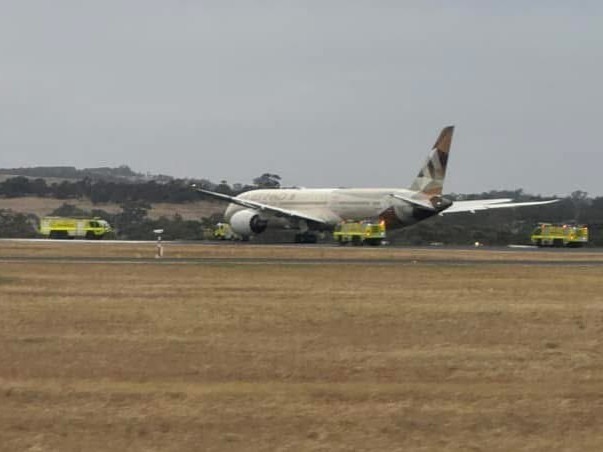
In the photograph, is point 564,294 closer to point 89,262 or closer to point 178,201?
point 89,262

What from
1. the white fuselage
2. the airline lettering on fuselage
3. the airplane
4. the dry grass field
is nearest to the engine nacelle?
the airplane

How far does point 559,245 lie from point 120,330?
54.5m

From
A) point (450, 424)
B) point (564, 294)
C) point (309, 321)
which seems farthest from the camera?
point (564, 294)

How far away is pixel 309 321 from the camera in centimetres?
2019

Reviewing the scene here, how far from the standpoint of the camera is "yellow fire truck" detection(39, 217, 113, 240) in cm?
8338

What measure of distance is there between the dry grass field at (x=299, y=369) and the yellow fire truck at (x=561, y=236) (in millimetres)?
42396

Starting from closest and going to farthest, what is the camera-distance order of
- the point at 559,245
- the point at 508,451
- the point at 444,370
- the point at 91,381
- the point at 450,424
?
1. the point at 508,451
2. the point at 450,424
3. the point at 91,381
4. the point at 444,370
5. the point at 559,245

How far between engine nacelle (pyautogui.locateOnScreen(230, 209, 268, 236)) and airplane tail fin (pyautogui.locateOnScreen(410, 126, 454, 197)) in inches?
410

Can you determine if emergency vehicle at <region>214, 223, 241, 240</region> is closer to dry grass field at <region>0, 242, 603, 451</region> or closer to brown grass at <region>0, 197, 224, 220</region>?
dry grass field at <region>0, 242, 603, 451</region>

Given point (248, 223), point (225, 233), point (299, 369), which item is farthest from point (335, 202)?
point (299, 369)

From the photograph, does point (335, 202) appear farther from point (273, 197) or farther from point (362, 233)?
point (362, 233)

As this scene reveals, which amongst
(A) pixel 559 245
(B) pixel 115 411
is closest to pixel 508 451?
(B) pixel 115 411

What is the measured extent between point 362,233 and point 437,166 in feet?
20.3

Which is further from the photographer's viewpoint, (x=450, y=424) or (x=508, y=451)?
(x=450, y=424)
